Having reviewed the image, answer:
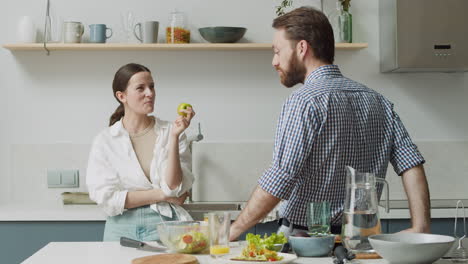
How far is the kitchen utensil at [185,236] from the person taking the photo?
1.89 meters

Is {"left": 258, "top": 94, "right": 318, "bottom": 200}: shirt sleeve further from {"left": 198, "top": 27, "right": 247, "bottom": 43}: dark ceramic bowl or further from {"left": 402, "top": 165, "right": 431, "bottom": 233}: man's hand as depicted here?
{"left": 198, "top": 27, "right": 247, "bottom": 43}: dark ceramic bowl

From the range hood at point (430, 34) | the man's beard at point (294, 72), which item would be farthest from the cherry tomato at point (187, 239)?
the range hood at point (430, 34)

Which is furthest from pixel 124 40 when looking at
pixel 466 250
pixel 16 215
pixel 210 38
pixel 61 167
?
pixel 466 250

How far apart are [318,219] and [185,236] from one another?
36 centimetres

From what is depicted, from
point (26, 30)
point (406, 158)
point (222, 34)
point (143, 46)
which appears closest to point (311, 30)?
point (406, 158)

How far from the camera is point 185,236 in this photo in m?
1.88

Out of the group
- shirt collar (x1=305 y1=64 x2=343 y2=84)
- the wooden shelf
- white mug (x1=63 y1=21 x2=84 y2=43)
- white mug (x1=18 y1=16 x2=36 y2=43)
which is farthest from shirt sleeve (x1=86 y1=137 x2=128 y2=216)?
white mug (x1=18 y1=16 x2=36 y2=43)

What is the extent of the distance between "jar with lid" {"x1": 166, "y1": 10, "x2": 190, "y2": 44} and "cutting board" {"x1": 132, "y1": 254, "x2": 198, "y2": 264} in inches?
83.8

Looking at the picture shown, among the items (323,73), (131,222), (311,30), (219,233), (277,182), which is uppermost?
(311,30)

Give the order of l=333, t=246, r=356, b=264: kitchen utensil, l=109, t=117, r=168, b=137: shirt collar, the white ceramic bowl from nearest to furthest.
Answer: the white ceramic bowl < l=333, t=246, r=356, b=264: kitchen utensil < l=109, t=117, r=168, b=137: shirt collar

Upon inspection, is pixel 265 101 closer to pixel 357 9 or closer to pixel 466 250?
pixel 357 9

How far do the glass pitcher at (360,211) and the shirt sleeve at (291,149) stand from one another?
0.92ft

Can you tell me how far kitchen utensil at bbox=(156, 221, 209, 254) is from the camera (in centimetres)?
189

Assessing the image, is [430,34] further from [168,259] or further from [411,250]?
[168,259]
